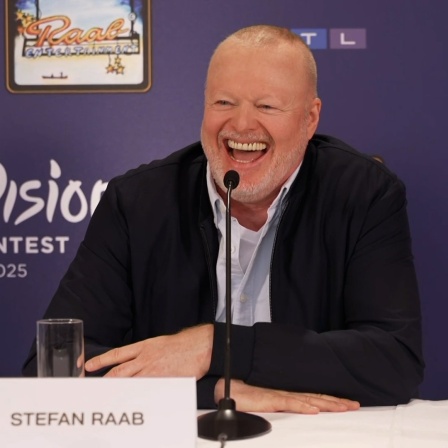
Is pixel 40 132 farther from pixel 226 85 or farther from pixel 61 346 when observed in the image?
pixel 61 346

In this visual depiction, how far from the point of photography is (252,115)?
6.36 feet

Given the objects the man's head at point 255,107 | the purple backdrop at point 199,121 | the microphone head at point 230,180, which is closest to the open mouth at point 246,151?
the man's head at point 255,107

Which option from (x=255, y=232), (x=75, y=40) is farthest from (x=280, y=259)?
(x=75, y=40)

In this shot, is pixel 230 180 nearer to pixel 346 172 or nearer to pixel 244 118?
pixel 244 118

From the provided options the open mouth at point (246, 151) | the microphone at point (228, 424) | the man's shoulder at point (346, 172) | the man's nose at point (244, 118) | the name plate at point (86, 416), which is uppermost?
the man's nose at point (244, 118)

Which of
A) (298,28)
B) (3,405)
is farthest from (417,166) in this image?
(3,405)

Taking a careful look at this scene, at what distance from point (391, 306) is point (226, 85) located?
1.95 ft

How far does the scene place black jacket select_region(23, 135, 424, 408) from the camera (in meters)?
1.80

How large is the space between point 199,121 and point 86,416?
1.63 meters

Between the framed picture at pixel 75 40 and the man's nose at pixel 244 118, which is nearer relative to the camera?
the man's nose at pixel 244 118

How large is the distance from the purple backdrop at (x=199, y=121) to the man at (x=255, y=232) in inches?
20.2

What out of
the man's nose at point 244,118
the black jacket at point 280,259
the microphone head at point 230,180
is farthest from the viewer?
the man's nose at point 244,118

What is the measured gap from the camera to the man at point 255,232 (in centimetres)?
186

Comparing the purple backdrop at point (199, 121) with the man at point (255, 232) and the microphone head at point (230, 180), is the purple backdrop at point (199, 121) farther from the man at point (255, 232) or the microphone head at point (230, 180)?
the microphone head at point (230, 180)
